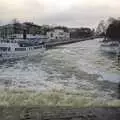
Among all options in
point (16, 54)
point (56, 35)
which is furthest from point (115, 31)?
point (56, 35)

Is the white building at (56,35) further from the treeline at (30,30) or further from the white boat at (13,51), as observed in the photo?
the white boat at (13,51)

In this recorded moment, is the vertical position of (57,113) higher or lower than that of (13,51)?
higher

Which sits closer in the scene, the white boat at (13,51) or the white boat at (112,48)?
the white boat at (13,51)

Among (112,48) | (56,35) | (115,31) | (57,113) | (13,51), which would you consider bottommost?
(112,48)

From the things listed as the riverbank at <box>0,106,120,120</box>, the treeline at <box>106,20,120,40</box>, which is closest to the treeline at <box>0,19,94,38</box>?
the treeline at <box>106,20,120,40</box>

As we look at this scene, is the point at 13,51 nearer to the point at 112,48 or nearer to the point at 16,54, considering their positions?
the point at 16,54

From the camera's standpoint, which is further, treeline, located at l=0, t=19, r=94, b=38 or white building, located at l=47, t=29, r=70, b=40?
white building, located at l=47, t=29, r=70, b=40

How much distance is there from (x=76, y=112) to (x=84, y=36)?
367 feet

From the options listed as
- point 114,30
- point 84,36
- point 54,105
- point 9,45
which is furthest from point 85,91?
point 84,36

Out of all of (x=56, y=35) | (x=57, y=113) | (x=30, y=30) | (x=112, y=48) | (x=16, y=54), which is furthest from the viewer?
(x=56, y=35)

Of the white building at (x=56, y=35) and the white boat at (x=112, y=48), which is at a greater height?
the white building at (x=56, y=35)

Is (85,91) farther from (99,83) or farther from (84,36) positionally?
(84,36)

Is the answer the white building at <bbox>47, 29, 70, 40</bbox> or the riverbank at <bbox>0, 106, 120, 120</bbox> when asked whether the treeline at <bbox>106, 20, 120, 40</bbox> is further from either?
A: the riverbank at <bbox>0, 106, 120, 120</bbox>

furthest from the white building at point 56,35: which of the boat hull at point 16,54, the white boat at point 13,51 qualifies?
the white boat at point 13,51
